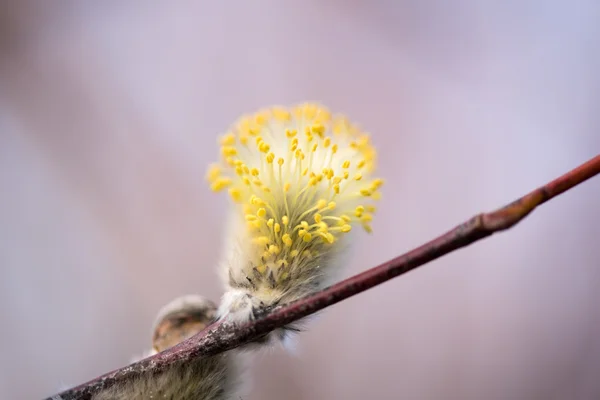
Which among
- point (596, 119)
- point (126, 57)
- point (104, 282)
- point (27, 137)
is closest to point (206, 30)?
point (126, 57)

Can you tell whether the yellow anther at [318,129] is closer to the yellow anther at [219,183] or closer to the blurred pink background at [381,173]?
the yellow anther at [219,183]

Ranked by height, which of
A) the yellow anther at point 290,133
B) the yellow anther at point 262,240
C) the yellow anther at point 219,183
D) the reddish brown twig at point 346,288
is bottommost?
the reddish brown twig at point 346,288

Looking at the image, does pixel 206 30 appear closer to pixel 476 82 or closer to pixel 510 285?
pixel 476 82

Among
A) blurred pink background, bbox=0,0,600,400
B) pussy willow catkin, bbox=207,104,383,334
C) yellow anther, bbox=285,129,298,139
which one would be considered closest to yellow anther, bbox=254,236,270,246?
pussy willow catkin, bbox=207,104,383,334

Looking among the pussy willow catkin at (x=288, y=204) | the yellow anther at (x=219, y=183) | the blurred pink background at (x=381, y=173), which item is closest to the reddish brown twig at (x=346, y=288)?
the pussy willow catkin at (x=288, y=204)

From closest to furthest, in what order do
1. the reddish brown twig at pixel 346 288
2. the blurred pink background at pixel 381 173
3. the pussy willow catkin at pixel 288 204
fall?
the reddish brown twig at pixel 346 288
the pussy willow catkin at pixel 288 204
the blurred pink background at pixel 381 173

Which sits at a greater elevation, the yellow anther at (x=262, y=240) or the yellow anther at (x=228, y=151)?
the yellow anther at (x=228, y=151)

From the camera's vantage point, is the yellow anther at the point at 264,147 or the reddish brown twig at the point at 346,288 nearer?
the reddish brown twig at the point at 346,288

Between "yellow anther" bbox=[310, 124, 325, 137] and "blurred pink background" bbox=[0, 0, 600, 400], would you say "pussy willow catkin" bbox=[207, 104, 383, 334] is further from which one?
"blurred pink background" bbox=[0, 0, 600, 400]

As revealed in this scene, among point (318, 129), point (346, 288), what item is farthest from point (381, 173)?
point (346, 288)
